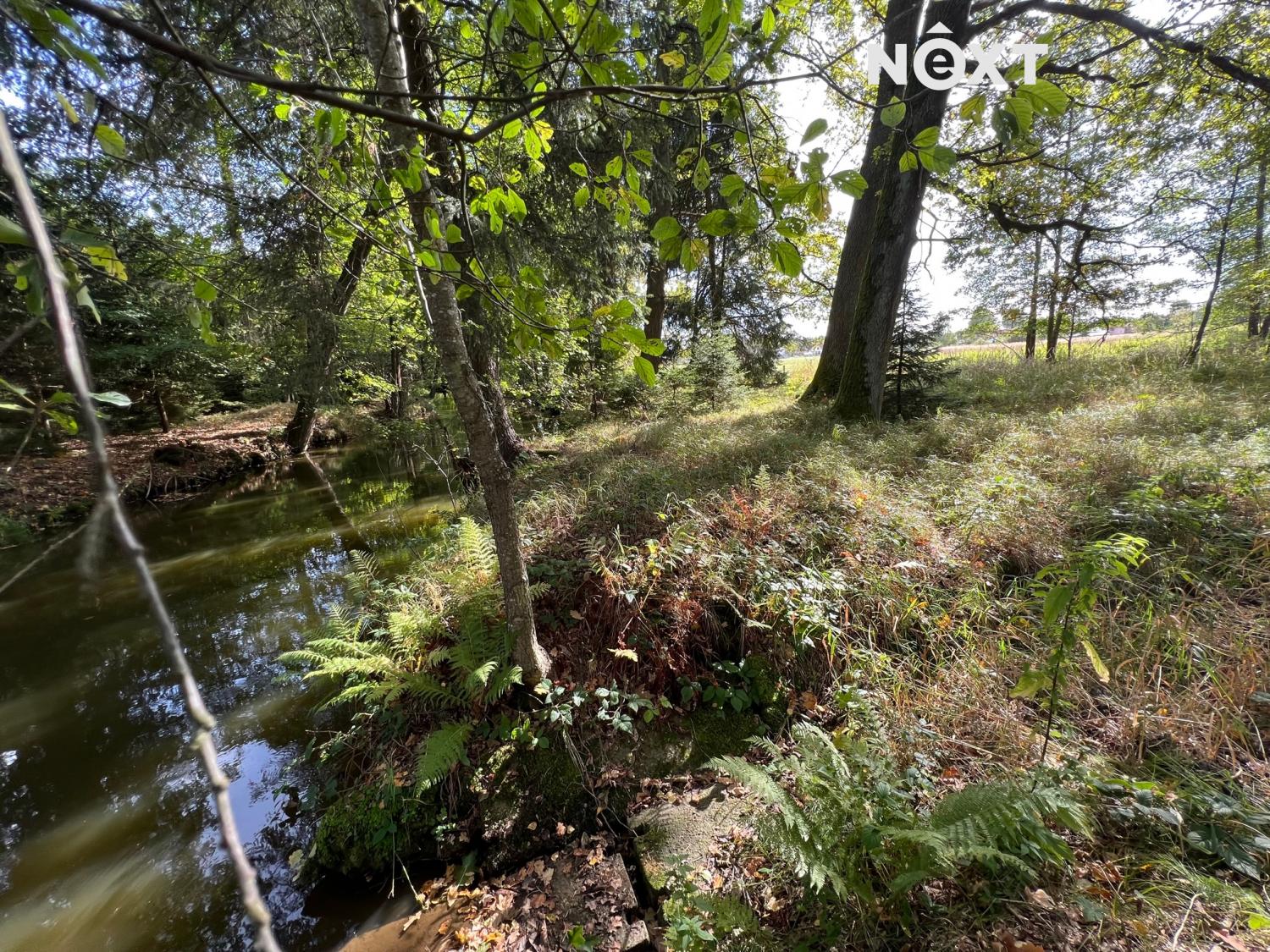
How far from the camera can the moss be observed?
2.56 meters

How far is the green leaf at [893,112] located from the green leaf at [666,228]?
51cm

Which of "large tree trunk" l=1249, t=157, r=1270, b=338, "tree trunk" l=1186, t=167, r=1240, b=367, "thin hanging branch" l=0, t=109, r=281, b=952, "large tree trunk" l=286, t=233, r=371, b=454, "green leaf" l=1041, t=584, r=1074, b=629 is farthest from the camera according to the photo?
"tree trunk" l=1186, t=167, r=1240, b=367

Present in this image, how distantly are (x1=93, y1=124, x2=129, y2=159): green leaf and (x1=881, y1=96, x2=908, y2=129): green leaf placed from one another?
170 centimetres

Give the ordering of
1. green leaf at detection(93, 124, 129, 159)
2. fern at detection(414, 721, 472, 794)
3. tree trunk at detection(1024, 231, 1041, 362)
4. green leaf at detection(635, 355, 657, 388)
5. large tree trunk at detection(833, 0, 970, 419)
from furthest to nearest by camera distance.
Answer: tree trunk at detection(1024, 231, 1041, 362)
large tree trunk at detection(833, 0, 970, 419)
fern at detection(414, 721, 472, 794)
green leaf at detection(635, 355, 657, 388)
green leaf at detection(93, 124, 129, 159)

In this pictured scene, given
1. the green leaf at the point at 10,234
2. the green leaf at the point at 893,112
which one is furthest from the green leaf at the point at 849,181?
the green leaf at the point at 10,234

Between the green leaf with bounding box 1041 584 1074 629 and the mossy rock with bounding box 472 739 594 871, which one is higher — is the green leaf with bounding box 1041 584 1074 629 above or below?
Result: above

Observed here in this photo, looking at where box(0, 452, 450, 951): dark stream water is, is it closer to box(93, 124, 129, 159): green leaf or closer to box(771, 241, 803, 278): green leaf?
box(93, 124, 129, 159): green leaf

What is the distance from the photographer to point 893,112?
3.54 ft

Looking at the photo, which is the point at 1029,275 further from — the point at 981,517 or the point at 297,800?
the point at 297,800

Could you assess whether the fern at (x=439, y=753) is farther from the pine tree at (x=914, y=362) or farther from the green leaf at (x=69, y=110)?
the pine tree at (x=914, y=362)

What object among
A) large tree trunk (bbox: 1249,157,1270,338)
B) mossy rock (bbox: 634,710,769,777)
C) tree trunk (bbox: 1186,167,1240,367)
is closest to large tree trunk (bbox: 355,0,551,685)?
mossy rock (bbox: 634,710,769,777)

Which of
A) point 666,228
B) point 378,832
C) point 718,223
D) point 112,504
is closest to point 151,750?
point 378,832

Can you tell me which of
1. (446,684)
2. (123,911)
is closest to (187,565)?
(123,911)

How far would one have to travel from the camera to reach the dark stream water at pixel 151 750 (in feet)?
8.42
